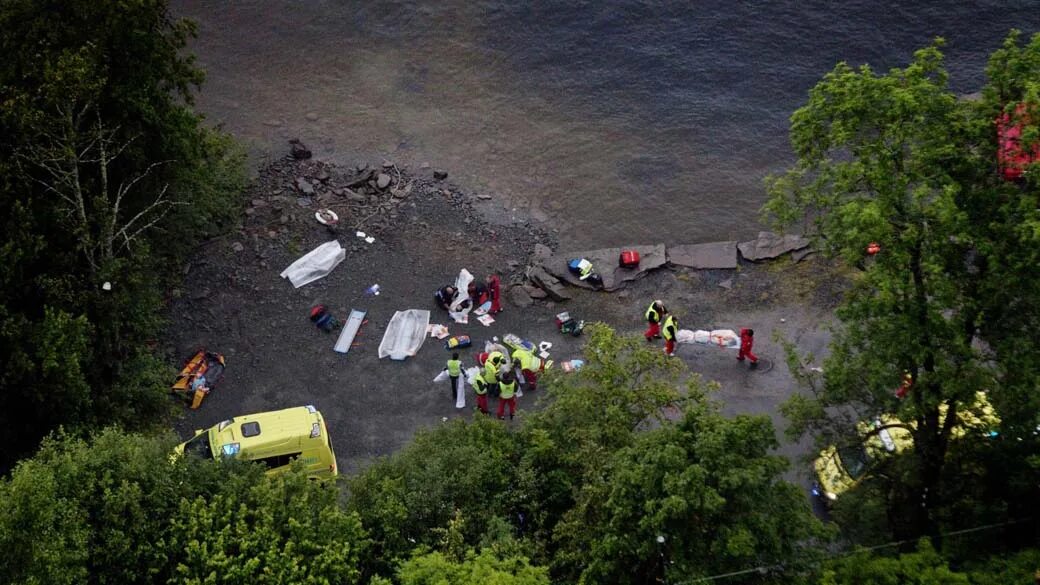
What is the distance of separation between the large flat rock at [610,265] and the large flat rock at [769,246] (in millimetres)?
2583

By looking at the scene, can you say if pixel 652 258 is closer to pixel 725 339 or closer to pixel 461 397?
pixel 725 339

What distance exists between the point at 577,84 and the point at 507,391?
1711cm

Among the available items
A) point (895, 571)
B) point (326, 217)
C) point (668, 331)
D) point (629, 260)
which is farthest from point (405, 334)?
point (895, 571)

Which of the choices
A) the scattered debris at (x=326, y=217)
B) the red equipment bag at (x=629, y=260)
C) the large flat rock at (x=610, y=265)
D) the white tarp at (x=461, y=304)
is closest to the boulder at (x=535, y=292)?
the large flat rock at (x=610, y=265)

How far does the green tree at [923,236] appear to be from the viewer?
17.7 metres

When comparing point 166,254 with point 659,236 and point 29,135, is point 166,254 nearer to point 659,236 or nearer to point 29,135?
point 29,135

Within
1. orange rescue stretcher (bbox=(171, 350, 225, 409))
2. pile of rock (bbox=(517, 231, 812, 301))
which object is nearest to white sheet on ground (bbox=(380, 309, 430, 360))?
pile of rock (bbox=(517, 231, 812, 301))

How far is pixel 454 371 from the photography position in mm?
26578

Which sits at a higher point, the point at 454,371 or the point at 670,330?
the point at 670,330

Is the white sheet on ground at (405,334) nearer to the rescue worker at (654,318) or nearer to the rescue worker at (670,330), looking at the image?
the rescue worker at (654,318)

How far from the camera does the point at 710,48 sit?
132 ft

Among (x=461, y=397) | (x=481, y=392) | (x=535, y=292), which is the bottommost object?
(x=481, y=392)

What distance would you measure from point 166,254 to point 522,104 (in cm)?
1476

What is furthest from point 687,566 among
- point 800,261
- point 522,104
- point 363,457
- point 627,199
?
point 522,104
